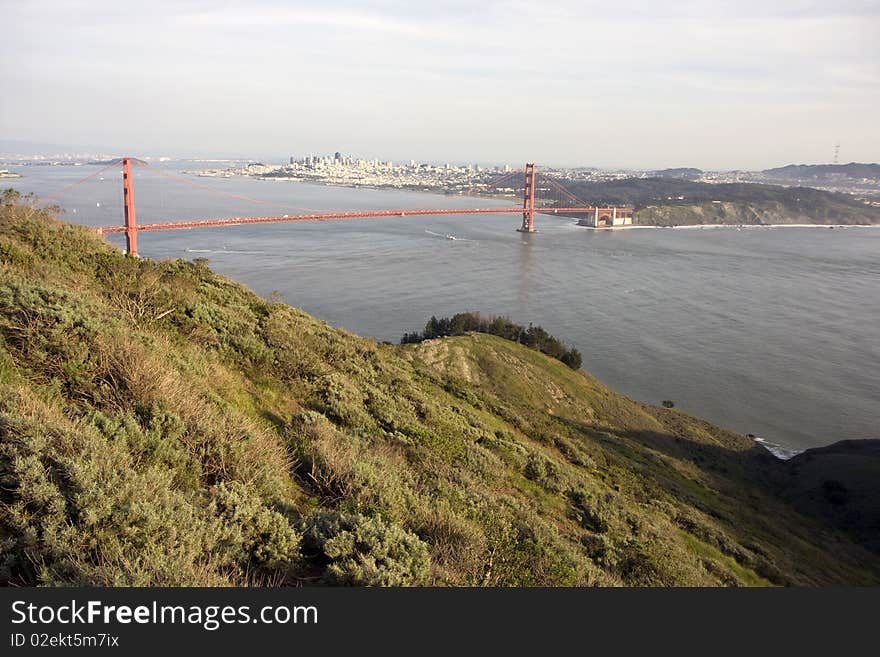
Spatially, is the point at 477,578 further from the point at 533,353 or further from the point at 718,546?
the point at 533,353

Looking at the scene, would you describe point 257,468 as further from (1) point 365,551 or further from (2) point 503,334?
(2) point 503,334

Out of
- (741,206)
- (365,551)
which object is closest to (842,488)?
(365,551)

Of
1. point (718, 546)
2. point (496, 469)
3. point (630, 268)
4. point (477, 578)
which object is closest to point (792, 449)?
point (718, 546)

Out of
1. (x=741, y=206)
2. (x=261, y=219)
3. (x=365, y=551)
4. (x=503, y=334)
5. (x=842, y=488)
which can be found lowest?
(x=842, y=488)

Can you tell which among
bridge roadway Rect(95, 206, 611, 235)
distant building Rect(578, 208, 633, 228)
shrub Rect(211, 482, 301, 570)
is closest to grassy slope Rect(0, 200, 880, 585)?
shrub Rect(211, 482, 301, 570)

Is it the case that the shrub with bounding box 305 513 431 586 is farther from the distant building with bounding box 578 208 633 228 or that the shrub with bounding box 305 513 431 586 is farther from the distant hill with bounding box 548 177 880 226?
the distant hill with bounding box 548 177 880 226

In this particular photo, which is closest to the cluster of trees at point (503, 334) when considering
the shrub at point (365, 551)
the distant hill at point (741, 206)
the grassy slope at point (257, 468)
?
the grassy slope at point (257, 468)
